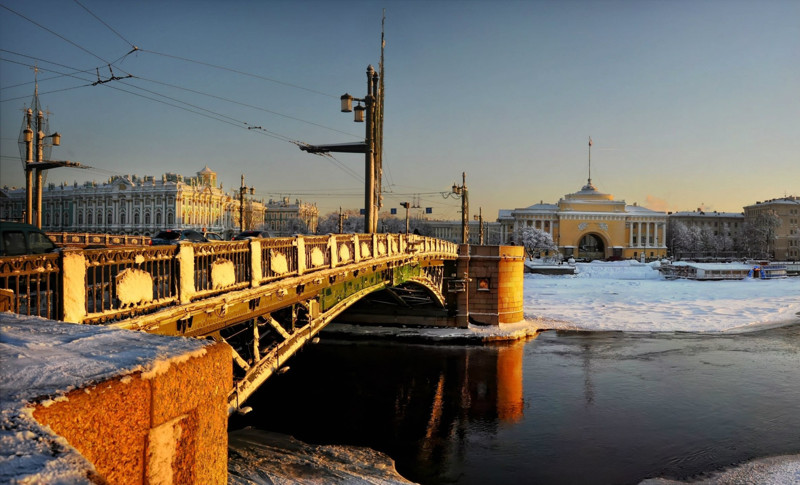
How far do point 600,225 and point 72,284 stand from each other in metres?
103

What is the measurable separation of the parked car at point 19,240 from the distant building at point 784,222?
122 meters

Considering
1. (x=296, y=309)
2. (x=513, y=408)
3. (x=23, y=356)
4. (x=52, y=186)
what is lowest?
(x=513, y=408)

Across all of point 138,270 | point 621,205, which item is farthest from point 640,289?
point 621,205

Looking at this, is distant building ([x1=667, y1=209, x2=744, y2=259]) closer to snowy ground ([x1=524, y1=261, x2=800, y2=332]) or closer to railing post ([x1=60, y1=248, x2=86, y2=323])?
snowy ground ([x1=524, y1=261, x2=800, y2=332])

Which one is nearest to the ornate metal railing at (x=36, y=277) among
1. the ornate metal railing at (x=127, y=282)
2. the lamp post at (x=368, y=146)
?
the ornate metal railing at (x=127, y=282)

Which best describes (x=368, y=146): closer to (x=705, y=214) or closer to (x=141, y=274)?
(x=141, y=274)

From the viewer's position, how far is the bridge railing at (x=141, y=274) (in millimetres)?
4617

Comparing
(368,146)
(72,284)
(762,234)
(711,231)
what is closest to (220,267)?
(72,284)

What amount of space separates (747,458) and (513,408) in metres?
5.86

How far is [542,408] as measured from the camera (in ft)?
53.7

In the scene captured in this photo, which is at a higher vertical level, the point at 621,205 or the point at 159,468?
the point at 621,205

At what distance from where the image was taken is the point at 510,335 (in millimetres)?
26734

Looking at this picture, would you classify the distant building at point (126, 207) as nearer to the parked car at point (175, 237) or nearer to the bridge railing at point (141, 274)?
the parked car at point (175, 237)

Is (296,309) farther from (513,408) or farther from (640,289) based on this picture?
(640,289)
